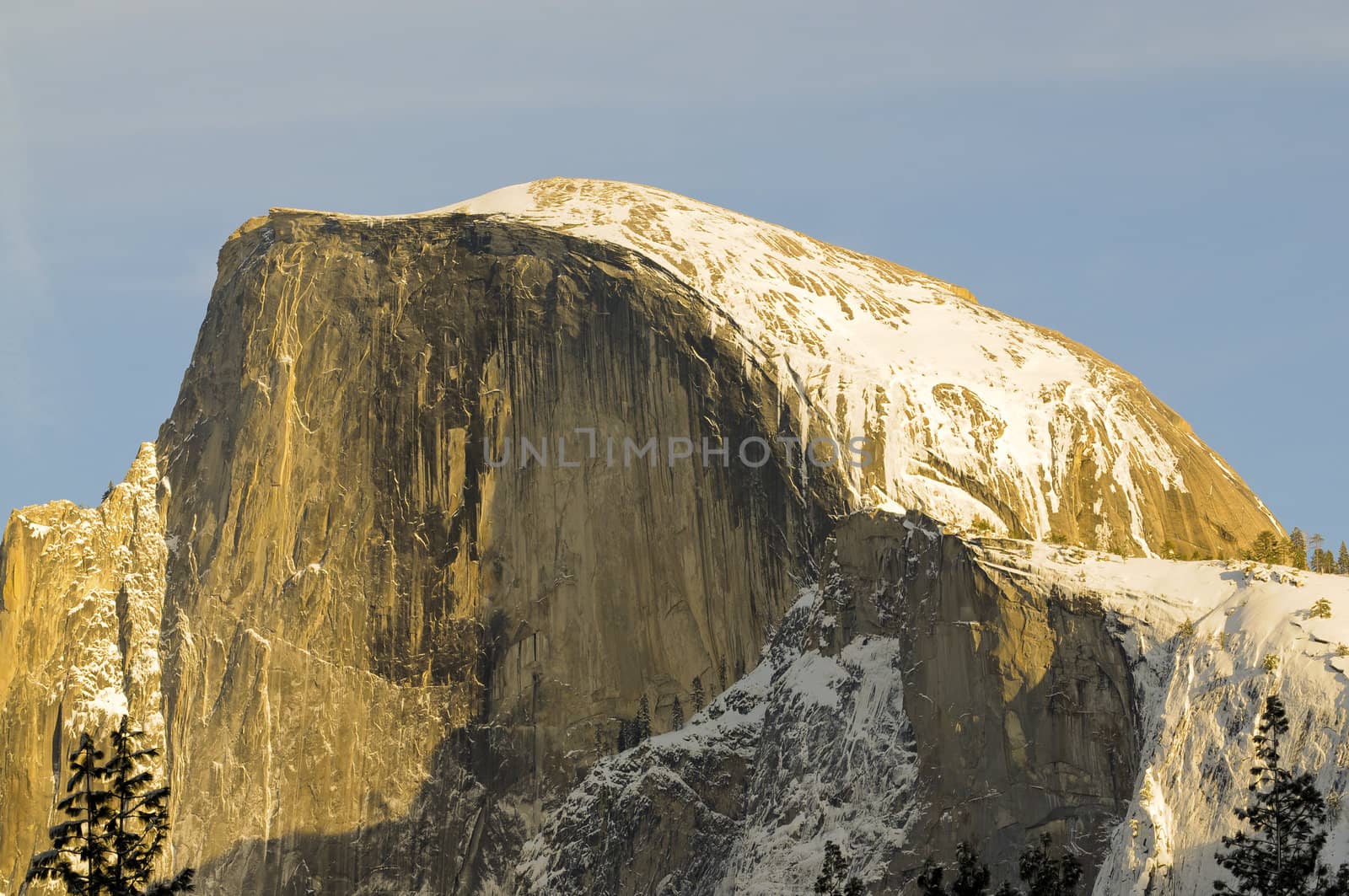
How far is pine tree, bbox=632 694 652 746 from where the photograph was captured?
466 feet

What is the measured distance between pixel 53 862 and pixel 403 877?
6687 centimetres

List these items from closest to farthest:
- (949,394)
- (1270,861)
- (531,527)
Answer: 1. (1270,861)
2. (949,394)
3. (531,527)

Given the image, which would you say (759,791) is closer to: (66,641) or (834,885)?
(834,885)

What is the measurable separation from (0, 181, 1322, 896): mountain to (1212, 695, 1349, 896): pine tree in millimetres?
33428

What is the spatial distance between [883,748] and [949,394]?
31.8 meters

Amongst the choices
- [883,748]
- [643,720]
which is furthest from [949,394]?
[883,748]

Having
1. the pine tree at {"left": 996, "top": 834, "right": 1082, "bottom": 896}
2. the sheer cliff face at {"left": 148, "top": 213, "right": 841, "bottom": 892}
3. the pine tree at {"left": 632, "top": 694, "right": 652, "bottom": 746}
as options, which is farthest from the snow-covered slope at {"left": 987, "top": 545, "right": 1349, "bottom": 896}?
the sheer cliff face at {"left": 148, "top": 213, "right": 841, "bottom": 892}

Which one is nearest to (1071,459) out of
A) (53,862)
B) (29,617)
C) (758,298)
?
(758,298)

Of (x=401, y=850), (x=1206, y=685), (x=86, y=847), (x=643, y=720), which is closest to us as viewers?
(x=86, y=847)

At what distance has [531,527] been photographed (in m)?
152

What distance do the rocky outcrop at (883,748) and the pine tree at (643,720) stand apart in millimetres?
1365

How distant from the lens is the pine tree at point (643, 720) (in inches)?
5591

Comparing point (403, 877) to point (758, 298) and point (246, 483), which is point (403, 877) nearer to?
point (246, 483)

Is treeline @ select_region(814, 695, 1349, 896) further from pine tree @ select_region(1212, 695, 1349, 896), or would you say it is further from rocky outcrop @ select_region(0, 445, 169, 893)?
rocky outcrop @ select_region(0, 445, 169, 893)
